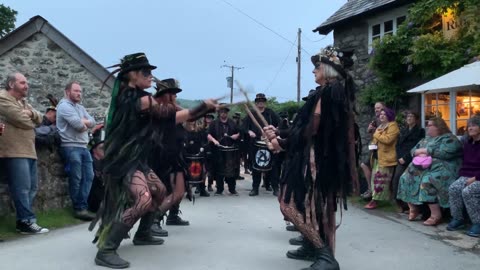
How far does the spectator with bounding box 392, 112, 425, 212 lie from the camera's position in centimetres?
739

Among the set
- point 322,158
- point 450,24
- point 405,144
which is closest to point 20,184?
point 322,158

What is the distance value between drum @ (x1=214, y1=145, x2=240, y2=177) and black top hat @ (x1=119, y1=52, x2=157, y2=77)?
5290mm

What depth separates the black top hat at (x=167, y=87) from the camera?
4.73 metres

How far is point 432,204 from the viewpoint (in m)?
6.54

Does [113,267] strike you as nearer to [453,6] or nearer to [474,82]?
[474,82]

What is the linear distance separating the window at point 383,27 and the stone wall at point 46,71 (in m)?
6.71

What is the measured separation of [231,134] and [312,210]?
5987 millimetres

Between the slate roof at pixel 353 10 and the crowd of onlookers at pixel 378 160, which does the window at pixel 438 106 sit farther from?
the slate roof at pixel 353 10

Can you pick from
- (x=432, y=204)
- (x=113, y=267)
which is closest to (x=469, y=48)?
(x=432, y=204)

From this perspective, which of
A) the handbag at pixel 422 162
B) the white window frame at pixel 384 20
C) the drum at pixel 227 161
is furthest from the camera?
the white window frame at pixel 384 20

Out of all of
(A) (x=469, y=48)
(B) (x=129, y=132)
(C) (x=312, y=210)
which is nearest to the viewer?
(C) (x=312, y=210)

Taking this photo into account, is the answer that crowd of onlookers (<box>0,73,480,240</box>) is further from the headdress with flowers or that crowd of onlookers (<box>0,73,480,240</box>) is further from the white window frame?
the white window frame

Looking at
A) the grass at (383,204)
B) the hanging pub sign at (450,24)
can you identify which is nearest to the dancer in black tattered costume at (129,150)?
the grass at (383,204)

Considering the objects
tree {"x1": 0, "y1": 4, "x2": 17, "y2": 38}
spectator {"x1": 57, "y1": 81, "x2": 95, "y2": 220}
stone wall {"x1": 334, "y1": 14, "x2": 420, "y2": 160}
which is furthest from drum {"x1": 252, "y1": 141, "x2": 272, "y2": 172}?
tree {"x1": 0, "y1": 4, "x2": 17, "y2": 38}
